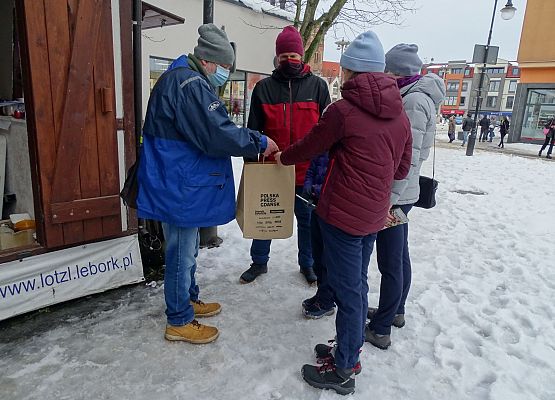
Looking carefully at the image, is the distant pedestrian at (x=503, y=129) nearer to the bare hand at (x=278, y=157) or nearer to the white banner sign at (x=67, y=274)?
the bare hand at (x=278, y=157)

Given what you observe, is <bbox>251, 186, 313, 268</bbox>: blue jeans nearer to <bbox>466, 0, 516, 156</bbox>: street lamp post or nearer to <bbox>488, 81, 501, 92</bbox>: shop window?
<bbox>466, 0, 516, 156</bbox>: street lamp post

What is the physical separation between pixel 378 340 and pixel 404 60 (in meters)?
1.86

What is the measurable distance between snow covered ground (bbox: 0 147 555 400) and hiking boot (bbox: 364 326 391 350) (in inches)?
2.0

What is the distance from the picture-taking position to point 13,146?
13.0 feet

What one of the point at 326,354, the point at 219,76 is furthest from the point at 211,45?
the point at 326,354

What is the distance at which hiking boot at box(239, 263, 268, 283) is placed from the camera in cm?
366

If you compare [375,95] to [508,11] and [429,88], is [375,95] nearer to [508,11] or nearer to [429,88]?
[429,88]

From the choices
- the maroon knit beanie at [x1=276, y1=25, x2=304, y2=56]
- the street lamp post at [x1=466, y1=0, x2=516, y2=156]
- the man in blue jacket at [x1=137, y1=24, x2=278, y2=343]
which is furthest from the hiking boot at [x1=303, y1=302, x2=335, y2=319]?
the street lamp post at [x1=466, y1=0, x2=516, y2=156]

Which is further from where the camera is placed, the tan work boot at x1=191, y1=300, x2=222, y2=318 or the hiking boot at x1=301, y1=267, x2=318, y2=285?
the hiking boot at x1=301, y1=267, x2=318, y2=285

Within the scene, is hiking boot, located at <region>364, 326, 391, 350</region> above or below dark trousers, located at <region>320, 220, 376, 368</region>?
below

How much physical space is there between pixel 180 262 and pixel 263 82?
5.43 ft

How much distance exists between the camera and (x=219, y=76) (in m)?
2.65

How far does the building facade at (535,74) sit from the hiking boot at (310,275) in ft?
71.2

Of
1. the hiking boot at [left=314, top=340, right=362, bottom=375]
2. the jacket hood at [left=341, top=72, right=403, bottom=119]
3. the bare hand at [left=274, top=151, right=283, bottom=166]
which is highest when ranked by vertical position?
the jacket hood at [left=341, top=72, right=403, bottom=119]
